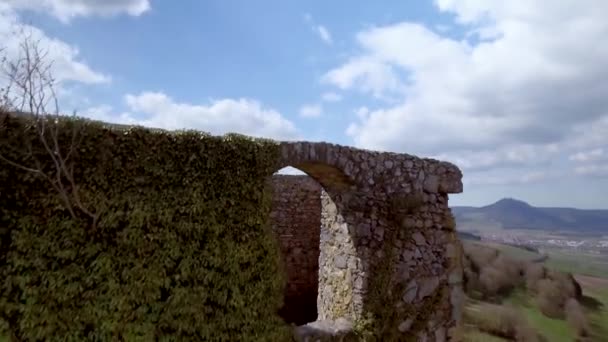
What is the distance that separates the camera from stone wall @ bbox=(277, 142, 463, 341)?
601 centimetres

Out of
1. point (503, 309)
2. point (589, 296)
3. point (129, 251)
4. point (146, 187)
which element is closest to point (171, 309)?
point (129, 251)

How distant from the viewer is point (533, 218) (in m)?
88.6

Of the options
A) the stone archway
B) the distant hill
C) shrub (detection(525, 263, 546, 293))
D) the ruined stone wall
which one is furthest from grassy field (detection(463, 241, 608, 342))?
the distant hill

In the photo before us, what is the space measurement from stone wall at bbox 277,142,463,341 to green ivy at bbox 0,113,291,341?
1.38 meters

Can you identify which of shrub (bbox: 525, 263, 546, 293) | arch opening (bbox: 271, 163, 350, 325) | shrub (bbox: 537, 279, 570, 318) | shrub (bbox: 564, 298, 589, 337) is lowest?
shrub (bbox: 564, 298, 589, 337)

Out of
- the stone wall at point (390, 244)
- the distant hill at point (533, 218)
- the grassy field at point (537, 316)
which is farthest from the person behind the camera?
the distant hill at point (533, 218)

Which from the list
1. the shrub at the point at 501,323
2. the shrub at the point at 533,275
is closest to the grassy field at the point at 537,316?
the shrub at the point at 501,323

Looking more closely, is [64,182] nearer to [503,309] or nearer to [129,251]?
[129,251]

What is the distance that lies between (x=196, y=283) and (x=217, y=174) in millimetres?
1120

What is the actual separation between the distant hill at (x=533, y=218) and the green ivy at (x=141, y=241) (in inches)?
3011

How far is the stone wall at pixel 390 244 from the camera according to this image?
6012 millimetres

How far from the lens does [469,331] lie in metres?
14.2

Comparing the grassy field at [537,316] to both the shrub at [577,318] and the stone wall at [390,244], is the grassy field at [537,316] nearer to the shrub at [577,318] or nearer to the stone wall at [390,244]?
the shrub at [577,318]

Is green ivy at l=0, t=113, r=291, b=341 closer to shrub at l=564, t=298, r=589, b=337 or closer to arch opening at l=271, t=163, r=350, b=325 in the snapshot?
arch opening at l=271, t=163, r=350, b=325
